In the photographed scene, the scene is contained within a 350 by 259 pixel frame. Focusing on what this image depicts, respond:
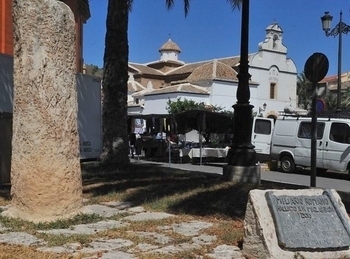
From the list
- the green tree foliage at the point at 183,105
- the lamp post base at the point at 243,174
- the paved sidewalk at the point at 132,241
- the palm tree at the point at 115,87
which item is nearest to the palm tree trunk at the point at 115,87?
the palm tree at the point at 115,87

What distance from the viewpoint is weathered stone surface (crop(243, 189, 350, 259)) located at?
4.74 metres

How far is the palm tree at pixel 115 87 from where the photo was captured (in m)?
14.0

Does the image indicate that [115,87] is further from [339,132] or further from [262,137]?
[262,137]

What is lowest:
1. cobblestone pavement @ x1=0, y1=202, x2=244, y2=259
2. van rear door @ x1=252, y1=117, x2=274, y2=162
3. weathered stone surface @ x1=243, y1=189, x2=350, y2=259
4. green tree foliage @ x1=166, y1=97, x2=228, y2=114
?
cobblestone pavement @ x1=0, y1=202, x2=244, y2=259

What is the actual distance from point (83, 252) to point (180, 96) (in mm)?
40432

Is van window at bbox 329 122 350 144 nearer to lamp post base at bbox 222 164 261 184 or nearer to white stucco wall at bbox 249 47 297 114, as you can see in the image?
lamp post base at bbox 222 164 261 184

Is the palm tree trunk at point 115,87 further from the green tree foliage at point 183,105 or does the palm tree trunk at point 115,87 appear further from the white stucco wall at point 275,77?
the white stucco wall at point 275,77

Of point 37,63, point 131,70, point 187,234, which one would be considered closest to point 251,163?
point 187,234

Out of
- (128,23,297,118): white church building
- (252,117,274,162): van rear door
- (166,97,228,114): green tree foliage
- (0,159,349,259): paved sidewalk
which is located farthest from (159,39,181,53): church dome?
(0,159,349,259): paved sidewalk

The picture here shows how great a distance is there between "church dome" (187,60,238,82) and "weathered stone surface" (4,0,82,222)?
41.0 m

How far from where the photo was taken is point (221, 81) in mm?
47250

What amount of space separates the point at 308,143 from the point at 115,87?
25.5 feet

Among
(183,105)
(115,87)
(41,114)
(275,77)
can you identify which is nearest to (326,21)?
(115,87)

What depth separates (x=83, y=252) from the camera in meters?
4.96
